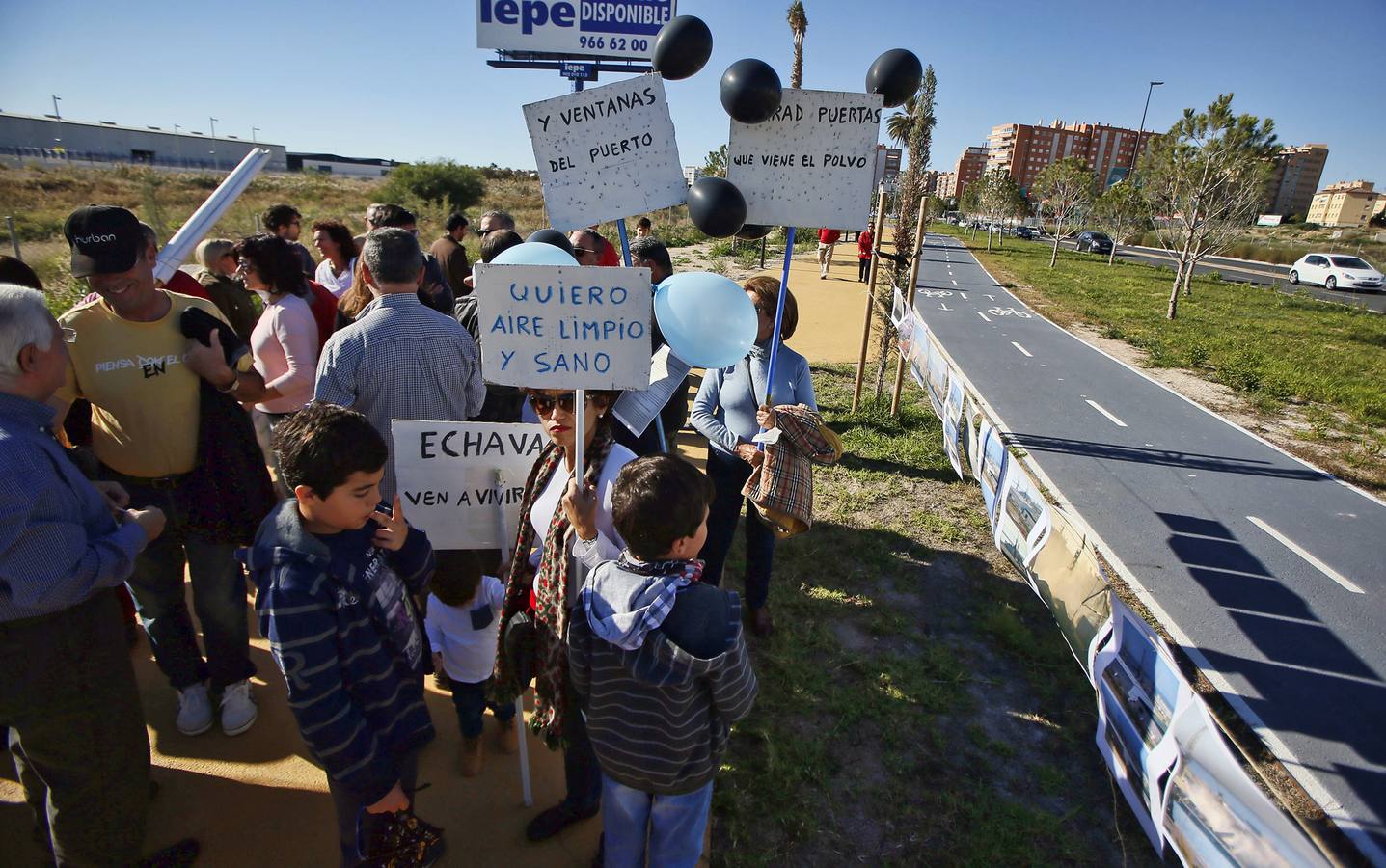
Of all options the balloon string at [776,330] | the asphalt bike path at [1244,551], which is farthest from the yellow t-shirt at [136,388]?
the asphalt bike path at [1244,551]

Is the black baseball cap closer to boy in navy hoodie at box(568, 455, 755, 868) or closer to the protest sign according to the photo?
the protest sign

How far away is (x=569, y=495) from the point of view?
6.35ft

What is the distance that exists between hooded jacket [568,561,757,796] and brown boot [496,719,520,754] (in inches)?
47.4

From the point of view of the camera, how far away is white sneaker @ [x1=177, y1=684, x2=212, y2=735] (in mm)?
2859

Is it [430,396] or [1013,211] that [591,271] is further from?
[1013,211]

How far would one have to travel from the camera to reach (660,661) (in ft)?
5.40

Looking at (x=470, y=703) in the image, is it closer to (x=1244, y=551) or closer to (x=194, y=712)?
(x=194, y=712)

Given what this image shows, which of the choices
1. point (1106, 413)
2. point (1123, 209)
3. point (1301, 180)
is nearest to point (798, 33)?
point (1123, 209)

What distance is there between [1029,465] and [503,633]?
6.21m

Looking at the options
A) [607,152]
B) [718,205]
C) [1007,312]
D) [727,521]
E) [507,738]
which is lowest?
[507,738]

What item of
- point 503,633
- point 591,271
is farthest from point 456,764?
point 591,271

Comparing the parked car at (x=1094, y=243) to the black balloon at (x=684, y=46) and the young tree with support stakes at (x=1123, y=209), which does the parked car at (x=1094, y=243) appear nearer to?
the young tree with support stakes at (x=1123, y=209)

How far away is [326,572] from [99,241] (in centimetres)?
158

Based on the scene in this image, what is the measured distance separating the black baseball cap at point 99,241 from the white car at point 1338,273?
3333cm
